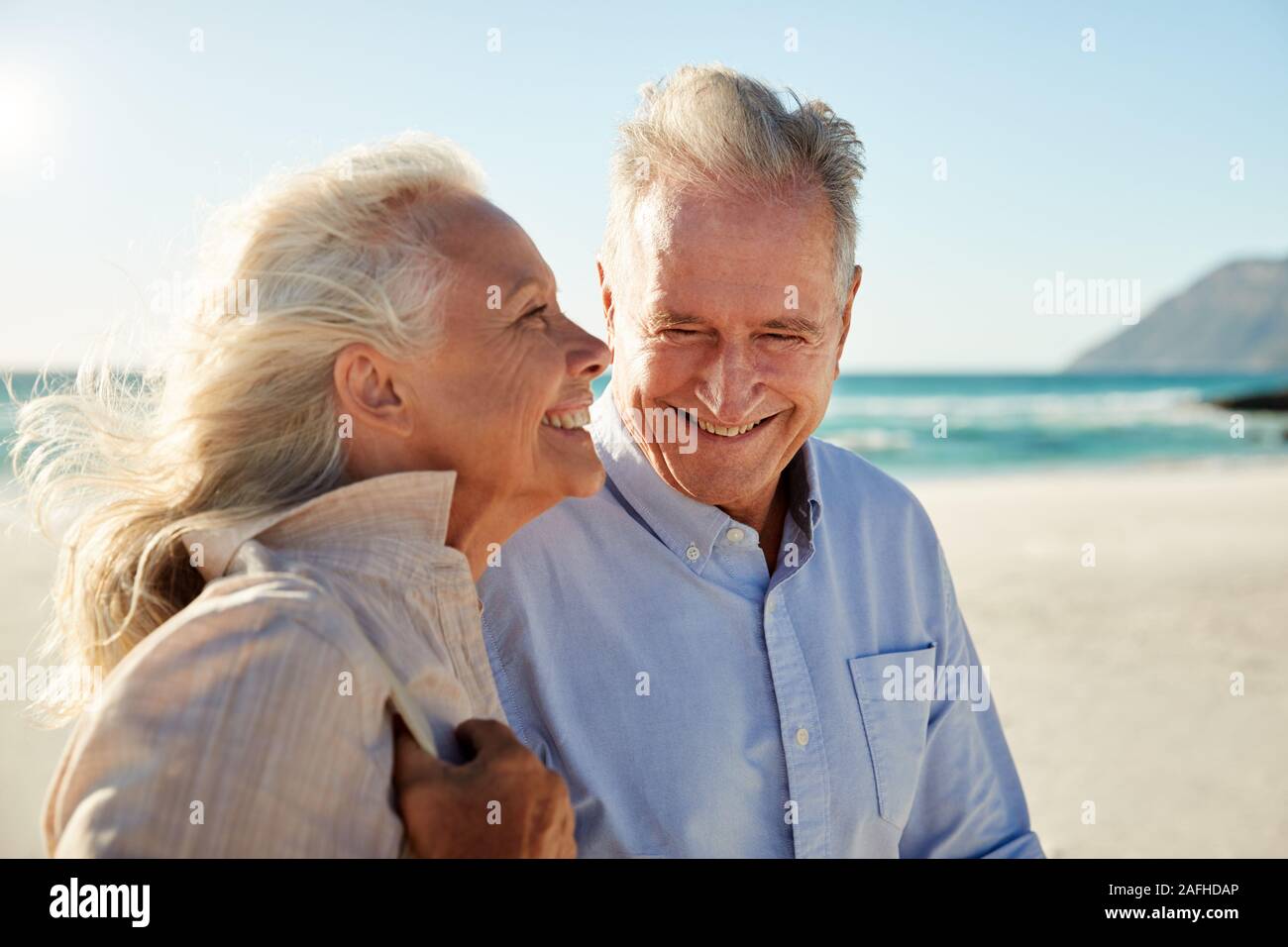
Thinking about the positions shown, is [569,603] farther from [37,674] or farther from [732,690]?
[37,674]

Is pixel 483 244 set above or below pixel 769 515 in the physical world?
above

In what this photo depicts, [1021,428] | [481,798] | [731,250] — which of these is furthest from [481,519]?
[1021,428]

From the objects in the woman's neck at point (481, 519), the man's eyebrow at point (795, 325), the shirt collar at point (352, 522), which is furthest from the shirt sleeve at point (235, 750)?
the man's eyebrow at point (795, 325)

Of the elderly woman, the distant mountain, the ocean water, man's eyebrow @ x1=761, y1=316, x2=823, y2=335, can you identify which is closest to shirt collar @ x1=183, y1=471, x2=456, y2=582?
the elderly woman

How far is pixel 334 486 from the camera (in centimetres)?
181

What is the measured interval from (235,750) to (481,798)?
0.31 m

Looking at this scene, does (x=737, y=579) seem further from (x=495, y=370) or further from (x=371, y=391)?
(x=371, y=391)

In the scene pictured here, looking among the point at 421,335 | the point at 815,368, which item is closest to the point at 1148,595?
the point at 815,368

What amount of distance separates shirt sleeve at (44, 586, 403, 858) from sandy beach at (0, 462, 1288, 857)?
98 centimetres

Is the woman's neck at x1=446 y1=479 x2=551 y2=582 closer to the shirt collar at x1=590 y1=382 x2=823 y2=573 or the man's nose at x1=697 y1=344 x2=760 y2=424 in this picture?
the shirt collar at x1=590 y1=382 x2=823 y2=573

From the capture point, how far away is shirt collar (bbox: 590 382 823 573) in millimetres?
2488

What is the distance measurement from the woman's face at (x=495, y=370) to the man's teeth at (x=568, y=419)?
0.01 meters
